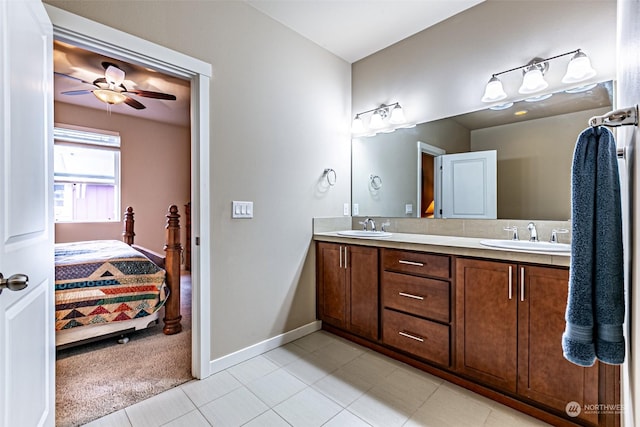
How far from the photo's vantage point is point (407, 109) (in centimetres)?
259

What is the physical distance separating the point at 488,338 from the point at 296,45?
256 cm

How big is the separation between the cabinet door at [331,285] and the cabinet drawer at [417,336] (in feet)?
1.39

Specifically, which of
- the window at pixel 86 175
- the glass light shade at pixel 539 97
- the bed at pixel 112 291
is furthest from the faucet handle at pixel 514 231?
the window at pixel 86 175

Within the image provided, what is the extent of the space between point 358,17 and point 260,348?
268 cm

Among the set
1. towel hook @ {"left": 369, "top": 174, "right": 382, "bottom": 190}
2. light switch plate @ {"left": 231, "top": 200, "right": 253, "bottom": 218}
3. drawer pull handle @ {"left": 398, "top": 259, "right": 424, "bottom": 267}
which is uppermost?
towel hook @ {"left": 369, "top": 174, "right": 382, "bottom": 190}

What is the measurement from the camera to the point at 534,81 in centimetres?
187

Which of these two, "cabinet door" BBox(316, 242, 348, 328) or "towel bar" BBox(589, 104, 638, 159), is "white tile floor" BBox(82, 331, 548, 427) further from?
"towel bar" BBox(589, 104, 638, 159)

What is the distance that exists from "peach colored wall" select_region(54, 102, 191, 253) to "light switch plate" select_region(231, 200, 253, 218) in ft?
11.1

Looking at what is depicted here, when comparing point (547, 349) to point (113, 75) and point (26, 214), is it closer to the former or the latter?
point (26, 214)

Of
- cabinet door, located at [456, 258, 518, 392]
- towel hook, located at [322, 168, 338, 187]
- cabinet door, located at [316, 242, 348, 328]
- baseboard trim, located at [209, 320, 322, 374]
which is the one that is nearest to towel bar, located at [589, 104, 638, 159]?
cabinet door, located at [456, 258, 518, 392]

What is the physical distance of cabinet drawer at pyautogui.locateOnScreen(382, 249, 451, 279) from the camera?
179 cm

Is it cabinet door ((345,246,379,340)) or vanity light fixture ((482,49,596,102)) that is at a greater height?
vanity light fixture ((482,49,596,102))

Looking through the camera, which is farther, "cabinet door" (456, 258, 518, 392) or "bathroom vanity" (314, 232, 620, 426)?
"cabinet door" (456, 258, 518, 392)

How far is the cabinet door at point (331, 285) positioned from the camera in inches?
94.6
